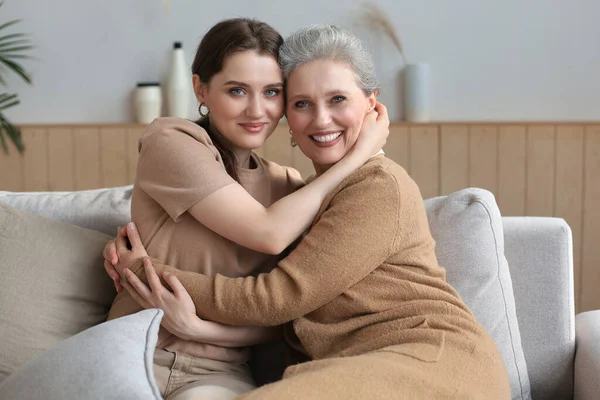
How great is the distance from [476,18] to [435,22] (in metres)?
0.19

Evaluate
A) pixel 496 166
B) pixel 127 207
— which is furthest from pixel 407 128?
pixel 127 207

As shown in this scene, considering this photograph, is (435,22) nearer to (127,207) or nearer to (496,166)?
(496,166)

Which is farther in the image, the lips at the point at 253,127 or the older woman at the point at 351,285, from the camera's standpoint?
the lips at the point at 253,127

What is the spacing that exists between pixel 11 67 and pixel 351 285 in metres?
2.90

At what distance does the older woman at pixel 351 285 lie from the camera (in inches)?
62.7

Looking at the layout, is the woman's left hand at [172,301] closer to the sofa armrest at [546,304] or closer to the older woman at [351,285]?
the older woman at [351,285]

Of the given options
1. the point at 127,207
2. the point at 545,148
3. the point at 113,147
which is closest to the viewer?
the point at 127,207

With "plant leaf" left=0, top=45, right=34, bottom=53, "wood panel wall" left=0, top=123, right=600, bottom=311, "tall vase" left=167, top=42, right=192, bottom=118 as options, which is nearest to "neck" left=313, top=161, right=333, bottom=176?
"wood panel wall" left=0, top=123, right=600, bottom=311

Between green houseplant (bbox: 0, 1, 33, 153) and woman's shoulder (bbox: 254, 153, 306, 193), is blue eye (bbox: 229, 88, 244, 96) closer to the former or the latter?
woman's shoulder (bbox: 254, 153, 306, 193)

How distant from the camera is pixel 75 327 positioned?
1.97 m

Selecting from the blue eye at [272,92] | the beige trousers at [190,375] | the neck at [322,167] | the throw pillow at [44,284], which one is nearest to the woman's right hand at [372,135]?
the neck at [322,167]

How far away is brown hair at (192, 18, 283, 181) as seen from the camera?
1846mm

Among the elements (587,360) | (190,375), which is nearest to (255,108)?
(190,375)

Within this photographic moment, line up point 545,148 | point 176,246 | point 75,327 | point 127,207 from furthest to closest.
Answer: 1. point 545,148
2. point 127,207
3. point 75,327
4. point 176,246
